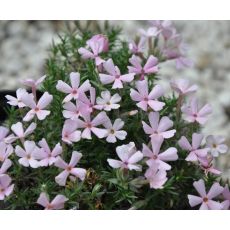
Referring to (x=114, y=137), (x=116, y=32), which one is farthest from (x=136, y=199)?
(x=116, y=32)

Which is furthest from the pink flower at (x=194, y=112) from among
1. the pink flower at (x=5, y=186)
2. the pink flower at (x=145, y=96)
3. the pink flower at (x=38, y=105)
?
the pink flower at (x=5, y=186)

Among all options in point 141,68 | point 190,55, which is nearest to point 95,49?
point 141,68

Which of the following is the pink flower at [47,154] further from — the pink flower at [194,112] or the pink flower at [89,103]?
the pink flower at [194,112]

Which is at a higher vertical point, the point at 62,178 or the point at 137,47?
the point at 137,47

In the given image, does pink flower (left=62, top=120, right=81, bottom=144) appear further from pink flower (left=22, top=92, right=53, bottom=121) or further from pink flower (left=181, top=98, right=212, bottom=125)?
pink flower (left=181, top=98, right=212, bottom=125)

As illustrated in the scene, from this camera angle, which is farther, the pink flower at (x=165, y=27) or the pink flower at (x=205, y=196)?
the pink flower at (x=165, y=27)

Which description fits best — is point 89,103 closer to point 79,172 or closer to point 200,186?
point 79,172

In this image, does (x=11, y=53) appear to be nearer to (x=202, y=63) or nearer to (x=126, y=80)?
(x=202, y=63)
